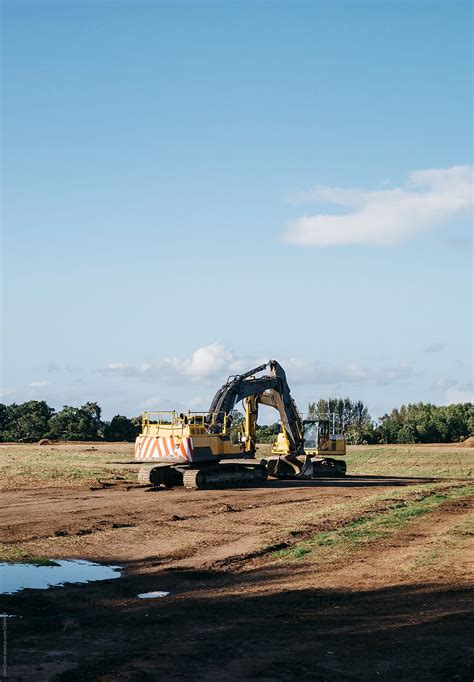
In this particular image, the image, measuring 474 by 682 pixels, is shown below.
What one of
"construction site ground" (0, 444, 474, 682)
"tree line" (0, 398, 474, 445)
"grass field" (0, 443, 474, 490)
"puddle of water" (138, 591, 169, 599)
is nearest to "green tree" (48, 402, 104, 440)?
"tree line" (0, 398, 474, 445)

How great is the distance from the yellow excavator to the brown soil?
8.84 m

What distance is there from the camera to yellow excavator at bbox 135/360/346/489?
32.6 metres

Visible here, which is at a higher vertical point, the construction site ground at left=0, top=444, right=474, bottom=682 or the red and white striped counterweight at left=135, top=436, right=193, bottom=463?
the red and white striped counterweight at left=135, top=436, right=193, bottom=463

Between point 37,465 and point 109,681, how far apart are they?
3450cm

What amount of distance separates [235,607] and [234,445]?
21.4 m

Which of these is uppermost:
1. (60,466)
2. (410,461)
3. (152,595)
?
(60,466)

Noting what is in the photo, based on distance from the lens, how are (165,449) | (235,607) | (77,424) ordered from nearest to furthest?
(235,607)
(165,449)
(77,424)

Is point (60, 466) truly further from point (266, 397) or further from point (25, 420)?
point (25, 420)

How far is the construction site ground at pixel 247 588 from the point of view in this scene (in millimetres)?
10078

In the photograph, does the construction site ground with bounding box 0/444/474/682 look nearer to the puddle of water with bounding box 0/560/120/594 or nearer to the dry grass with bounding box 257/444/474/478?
the puddle of water with bounding box 0/560/120/594

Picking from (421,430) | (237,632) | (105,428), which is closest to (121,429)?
(105,428)

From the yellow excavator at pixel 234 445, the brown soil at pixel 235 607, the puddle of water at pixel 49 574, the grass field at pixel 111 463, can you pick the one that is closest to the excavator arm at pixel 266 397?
the yellow excavator at pixel 234 445

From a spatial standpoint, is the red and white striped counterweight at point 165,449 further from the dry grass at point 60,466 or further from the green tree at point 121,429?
the green tree at point 121,429

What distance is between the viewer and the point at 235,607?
13.2 m
